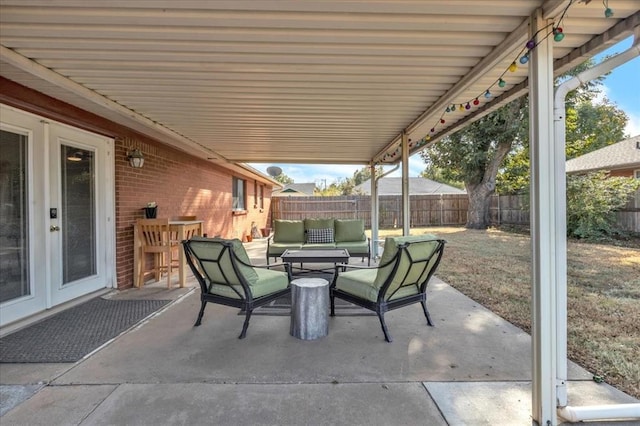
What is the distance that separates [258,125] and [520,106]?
451 inches

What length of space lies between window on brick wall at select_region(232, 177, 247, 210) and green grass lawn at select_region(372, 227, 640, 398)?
661cm

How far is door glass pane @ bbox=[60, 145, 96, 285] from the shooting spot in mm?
4059

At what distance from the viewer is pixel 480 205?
14.7 metres

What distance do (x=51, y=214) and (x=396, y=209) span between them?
14720 millimetres

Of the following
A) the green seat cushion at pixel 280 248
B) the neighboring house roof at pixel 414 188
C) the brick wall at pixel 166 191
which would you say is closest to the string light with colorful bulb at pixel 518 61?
the green seat cushion at pixel 280 248

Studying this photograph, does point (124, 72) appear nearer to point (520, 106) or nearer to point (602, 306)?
point (602, 306)

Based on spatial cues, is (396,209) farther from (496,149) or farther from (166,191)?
(166,191)

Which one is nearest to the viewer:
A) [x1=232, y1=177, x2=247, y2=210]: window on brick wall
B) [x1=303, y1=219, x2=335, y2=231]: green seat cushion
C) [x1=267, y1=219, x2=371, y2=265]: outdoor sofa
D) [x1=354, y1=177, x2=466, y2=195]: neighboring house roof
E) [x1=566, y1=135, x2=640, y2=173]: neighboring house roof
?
[x1=267, y1=219, x2=371, y2=265]: outdoor sofa

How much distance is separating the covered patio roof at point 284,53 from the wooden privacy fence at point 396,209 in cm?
1170

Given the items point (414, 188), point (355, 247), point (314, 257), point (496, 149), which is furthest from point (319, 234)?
point (414, 188)

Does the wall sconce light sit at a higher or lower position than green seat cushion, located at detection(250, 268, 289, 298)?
higher

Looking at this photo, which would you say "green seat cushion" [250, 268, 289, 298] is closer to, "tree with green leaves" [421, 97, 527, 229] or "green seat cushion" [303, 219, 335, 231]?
"green seat cushion" [303, 219, 335, 231]

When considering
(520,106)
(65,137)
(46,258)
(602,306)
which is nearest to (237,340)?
(46,258)

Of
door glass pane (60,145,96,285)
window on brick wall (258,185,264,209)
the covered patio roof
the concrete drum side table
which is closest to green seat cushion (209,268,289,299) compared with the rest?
the concrete drum side table
